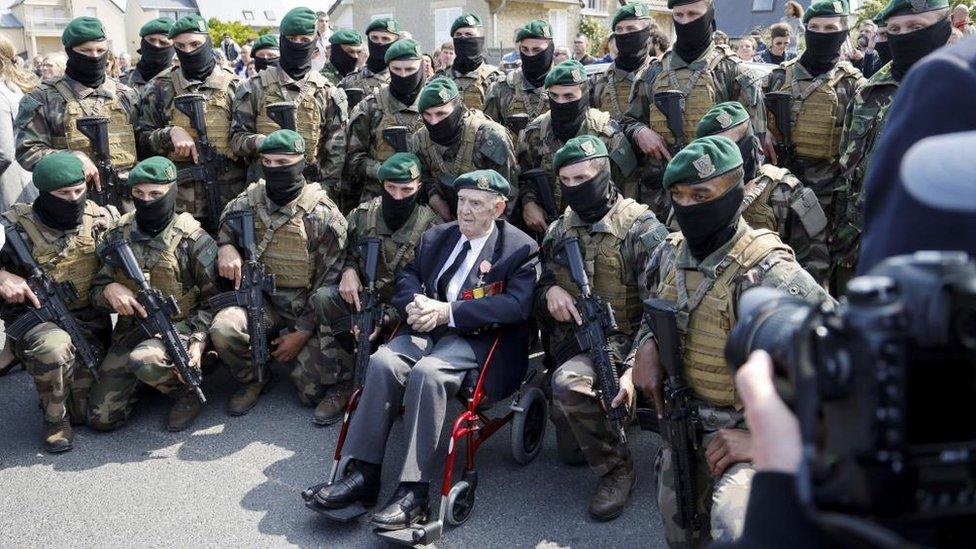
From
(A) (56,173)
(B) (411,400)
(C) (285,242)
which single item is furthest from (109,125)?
(B) (411,400)

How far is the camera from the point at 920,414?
0.75 meters

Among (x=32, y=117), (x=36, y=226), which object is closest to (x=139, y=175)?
(x=36, y=226)

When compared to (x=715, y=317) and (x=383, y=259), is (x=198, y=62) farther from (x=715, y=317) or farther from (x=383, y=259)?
(x=715, y=317)

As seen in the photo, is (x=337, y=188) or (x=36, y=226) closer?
(x=36, y=226)

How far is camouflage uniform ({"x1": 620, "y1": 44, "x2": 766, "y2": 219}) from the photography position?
16.4 feet

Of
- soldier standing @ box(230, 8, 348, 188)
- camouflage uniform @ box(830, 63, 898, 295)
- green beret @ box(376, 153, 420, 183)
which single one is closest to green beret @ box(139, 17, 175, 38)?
soldier standing @ box(230, 8, 348, 188)

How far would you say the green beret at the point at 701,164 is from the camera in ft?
10.00

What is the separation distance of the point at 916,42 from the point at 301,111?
3.87 m

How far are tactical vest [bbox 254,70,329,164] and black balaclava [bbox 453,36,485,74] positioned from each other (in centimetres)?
127

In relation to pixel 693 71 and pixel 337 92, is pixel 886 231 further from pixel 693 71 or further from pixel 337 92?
pixel 337 92

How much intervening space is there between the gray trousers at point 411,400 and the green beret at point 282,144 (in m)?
1.59

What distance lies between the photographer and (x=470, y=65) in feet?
21.8

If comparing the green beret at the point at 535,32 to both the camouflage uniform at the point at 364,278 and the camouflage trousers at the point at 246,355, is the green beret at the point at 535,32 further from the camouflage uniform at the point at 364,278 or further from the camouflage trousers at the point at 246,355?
the camouflage trousers at the point at 246,355

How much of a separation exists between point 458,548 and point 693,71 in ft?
10.6
